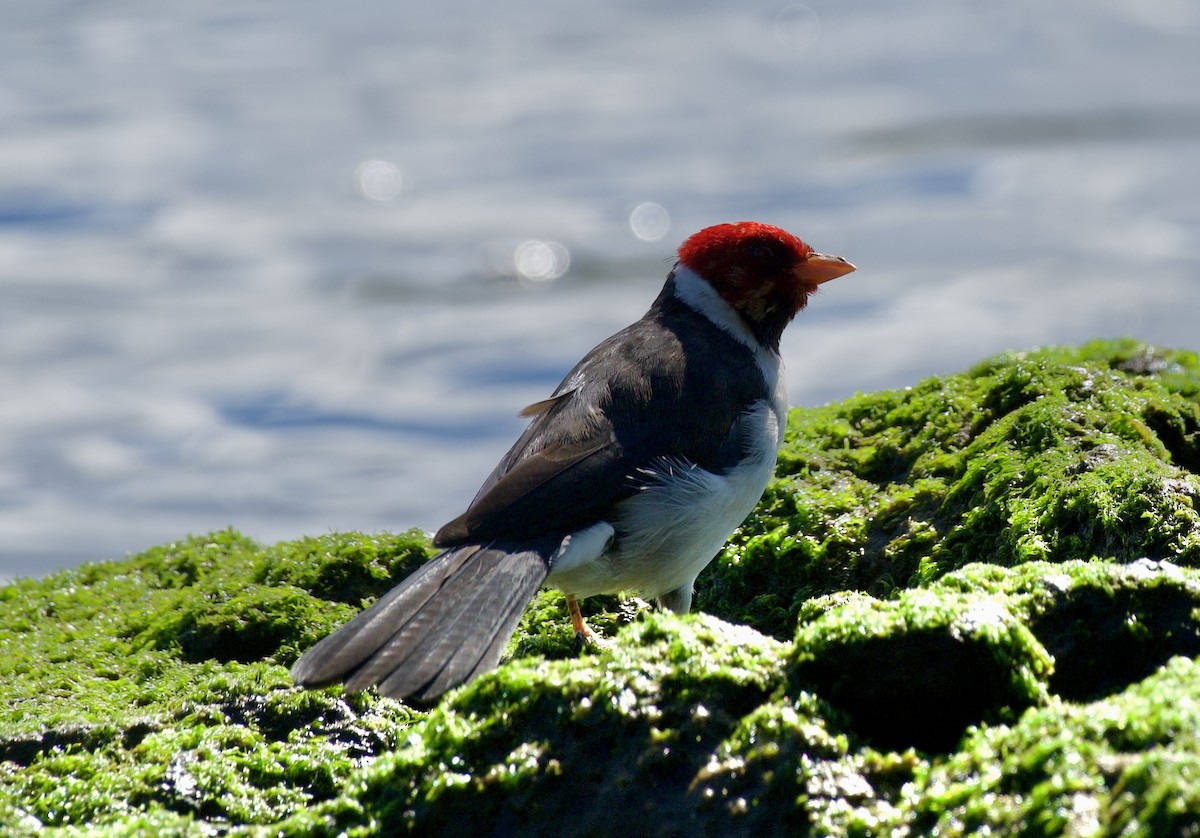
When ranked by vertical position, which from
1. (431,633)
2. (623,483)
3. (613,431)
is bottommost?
(431,633)

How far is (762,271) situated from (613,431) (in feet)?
Answer: 5.66

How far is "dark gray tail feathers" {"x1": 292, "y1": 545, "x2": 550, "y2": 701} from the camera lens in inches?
165

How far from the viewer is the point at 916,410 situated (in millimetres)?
7000

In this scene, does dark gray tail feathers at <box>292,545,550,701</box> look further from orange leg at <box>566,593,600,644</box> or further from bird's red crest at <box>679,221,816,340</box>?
bird's red crest at <box>679,221,816,340</box>

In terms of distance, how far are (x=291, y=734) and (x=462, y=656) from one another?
31.3 inches

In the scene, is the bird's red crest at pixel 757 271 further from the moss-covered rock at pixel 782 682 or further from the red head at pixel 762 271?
the moss-covered rock at pixel 782 682

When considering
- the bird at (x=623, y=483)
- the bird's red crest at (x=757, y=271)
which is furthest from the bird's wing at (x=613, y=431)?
the bird's red crest at (x=757, y=271)

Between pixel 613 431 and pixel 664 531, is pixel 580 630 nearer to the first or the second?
pixel 664 531

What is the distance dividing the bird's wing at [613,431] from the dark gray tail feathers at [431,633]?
309 millimetres

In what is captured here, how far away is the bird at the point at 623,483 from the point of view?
4398 millimetres

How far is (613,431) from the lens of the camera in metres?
5.95

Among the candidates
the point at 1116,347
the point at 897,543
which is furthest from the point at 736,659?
the point at 1116,347

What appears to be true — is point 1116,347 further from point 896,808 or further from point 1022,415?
point 896,808

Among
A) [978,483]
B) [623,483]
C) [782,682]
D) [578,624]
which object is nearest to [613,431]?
[623,483]
